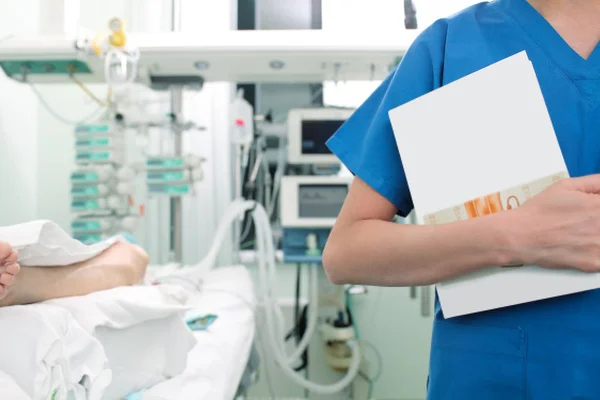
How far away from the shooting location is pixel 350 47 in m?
2.02

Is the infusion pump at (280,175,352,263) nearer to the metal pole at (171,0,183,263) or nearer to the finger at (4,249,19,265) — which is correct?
the metal pole at (171,0,183,263)

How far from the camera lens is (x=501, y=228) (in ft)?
1.90

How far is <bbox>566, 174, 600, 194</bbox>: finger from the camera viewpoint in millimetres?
564

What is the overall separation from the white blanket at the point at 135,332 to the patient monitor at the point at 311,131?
1351 millimetres

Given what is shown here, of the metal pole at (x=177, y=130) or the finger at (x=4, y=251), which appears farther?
the metal pole at (x=177, y=130)

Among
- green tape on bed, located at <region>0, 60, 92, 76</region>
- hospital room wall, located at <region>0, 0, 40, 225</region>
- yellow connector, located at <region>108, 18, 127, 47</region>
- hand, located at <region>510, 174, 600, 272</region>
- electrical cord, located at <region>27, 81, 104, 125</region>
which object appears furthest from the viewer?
electrical cord, located at <region>27, 81, 104, 125</region>

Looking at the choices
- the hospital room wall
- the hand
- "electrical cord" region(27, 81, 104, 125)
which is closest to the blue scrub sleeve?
the hand

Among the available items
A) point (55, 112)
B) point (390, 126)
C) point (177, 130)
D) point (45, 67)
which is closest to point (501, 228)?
point (390, 126)

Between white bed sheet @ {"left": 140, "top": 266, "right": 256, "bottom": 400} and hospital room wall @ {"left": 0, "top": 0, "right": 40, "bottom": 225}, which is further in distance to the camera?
hospital room wall @ {"left": 0, "top": 0, "right": 40, "bottom": 225}

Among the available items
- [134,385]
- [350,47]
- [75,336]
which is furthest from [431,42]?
[350,47]

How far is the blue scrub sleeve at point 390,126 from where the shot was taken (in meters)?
0.72

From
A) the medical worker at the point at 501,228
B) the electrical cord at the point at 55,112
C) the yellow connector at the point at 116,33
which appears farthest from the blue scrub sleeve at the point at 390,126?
the electrical cord at the point at 55,112

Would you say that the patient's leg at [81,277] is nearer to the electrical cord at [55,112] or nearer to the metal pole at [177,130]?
the metal pole at [177,130]

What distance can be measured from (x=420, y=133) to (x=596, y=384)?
0.39 metres
